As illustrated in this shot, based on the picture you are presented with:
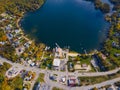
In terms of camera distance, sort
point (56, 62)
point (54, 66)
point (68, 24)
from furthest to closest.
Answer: point (68, 24) → point (56, 62) → point (54, 66)

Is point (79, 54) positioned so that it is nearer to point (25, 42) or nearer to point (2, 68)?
point (25, 42)

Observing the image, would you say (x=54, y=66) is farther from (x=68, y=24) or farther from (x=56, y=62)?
(x=68, y=24)

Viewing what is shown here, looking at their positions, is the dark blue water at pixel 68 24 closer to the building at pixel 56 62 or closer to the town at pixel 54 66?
the town at pixel 54 66

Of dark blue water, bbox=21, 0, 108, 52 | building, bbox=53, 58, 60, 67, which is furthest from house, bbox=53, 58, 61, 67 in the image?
dark blue water, bbox=21, 0, 108, 52

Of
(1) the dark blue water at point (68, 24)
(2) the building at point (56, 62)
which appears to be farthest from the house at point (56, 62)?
(1) the dark blue water at point (68, 24)

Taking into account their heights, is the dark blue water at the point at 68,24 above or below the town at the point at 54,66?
above

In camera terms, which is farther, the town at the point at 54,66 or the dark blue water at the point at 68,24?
the dark blue water at the point at 68,24

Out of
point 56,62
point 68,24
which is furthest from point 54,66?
point 68,24

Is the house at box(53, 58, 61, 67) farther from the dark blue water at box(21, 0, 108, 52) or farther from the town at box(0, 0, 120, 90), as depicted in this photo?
the dark blue water at box(21, 0, 108, 52)

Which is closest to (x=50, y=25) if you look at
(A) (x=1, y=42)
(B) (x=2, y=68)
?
(A) (x=1, y=42)
